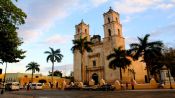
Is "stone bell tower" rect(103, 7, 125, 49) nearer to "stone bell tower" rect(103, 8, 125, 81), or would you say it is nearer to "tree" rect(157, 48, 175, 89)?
"stone bell tower" rect(103, 8, 125, 81)

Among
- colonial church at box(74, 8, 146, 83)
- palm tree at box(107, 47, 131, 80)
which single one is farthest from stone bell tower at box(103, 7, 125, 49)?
palm tree at box(107, 47, 131, 80)

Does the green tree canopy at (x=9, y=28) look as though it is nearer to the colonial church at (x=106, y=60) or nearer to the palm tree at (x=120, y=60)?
the palm tree at (x=120, y=60)

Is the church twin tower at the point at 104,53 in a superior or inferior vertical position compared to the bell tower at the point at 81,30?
inferior

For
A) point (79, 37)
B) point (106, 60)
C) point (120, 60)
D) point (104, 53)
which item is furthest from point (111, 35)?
point (120, 60)

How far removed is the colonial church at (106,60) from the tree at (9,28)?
4386 cm

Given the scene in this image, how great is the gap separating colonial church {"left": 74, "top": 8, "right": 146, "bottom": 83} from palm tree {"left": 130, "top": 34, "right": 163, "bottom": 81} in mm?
15561

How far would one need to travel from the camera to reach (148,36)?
43281mm

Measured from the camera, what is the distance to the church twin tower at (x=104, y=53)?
2397 inches

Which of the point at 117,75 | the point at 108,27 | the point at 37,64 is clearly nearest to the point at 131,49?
the point at 117,75

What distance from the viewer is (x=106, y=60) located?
6200cm

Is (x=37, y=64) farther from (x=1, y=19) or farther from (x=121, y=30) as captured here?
(x=1, y=19)

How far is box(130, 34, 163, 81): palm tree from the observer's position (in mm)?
41344

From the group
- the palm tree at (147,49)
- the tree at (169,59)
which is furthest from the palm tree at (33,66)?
the tree at (169,59)

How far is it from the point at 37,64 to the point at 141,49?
5045cm
